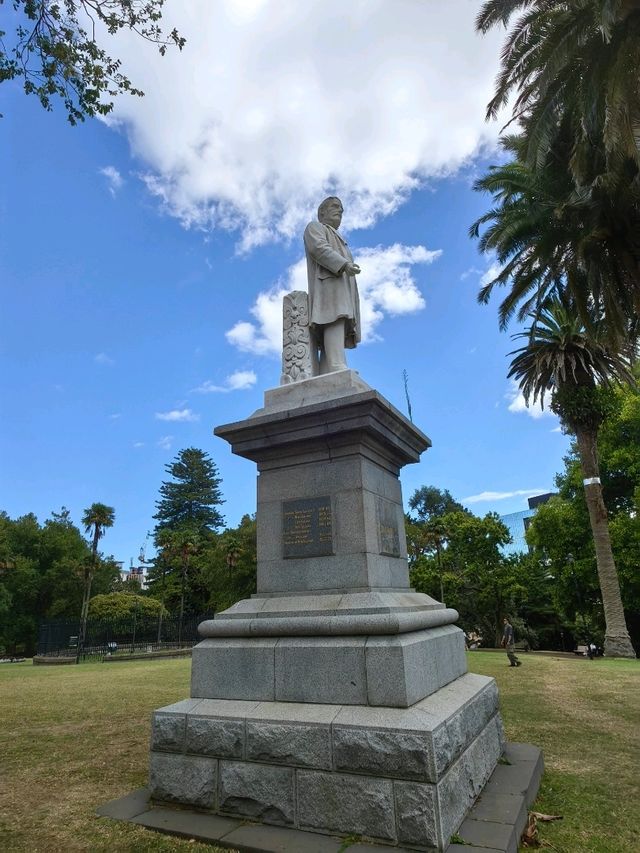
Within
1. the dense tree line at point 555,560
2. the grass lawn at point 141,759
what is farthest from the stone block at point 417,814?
the dense tree line at point 555,560

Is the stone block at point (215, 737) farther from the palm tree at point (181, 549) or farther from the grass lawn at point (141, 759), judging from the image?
the palm tree at point (181, 549)

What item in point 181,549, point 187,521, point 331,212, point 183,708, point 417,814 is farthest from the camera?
point 187,521

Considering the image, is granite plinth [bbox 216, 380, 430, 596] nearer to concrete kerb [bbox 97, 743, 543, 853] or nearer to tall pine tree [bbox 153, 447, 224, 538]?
Answer: concrete kerb [bbox 97, 743, 543, 853]

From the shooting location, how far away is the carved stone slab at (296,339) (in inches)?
249

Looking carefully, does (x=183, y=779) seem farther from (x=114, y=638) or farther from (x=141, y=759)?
(x=114, y=638)

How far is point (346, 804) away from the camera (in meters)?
3.84

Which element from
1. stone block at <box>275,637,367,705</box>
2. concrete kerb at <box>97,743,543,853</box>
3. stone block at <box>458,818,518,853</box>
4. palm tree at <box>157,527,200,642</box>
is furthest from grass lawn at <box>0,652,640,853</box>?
palm tree at <box>157,527,200,642</box>

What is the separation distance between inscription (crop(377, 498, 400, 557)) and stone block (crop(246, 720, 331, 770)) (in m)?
1.77

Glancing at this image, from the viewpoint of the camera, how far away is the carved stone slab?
6313mm

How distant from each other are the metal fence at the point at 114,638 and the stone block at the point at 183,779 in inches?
1177

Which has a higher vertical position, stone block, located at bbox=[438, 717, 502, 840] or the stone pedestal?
the stone pedestal

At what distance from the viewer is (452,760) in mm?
3959

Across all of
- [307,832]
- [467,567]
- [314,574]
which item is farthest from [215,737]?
[467,567]

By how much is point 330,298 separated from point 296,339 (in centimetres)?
63
